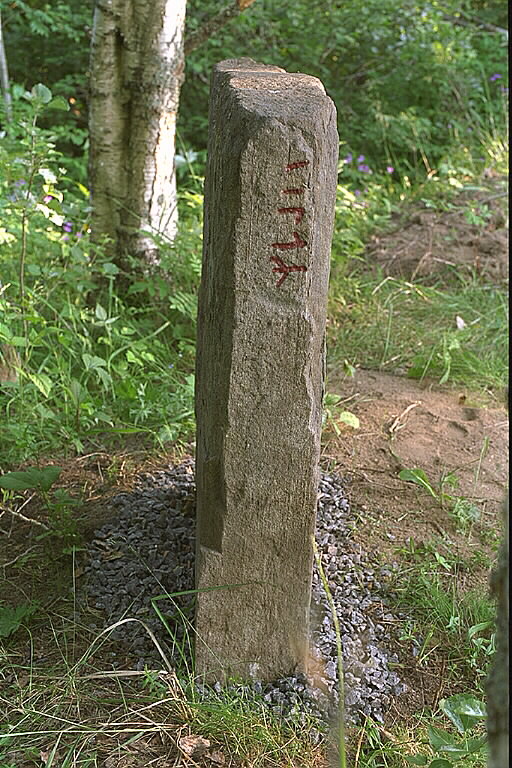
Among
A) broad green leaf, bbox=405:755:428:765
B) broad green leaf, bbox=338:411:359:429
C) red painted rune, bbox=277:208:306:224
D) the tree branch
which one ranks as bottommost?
broad green leaf, bbox=405:755:428:765

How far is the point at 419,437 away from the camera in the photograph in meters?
3.42

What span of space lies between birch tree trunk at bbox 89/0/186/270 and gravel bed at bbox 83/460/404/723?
4.45 feet

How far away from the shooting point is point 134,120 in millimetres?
3771

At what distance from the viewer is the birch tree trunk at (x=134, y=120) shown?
143 inches

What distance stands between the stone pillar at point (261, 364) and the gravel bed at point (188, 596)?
0.12 metres

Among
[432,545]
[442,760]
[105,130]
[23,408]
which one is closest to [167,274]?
[105,130]

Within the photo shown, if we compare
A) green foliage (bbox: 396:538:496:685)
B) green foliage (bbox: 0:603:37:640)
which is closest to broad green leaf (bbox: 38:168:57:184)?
green foliage (bbox: 0:603:37:640)

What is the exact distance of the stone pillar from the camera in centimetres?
188

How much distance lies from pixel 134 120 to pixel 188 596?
2.17 metres

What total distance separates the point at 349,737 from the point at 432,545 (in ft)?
2.82

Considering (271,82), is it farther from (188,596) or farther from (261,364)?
(188,596)

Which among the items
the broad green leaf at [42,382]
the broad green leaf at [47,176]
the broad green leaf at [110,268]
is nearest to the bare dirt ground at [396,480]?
the broad green leaf at [42,382]

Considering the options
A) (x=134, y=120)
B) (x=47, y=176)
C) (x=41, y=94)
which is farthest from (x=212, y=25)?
(x=41, y=94)

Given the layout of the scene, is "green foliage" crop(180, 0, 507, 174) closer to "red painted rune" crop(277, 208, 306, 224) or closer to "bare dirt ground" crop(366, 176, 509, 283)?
"bare dirt ground" crop(366, 176, 509, 283)
